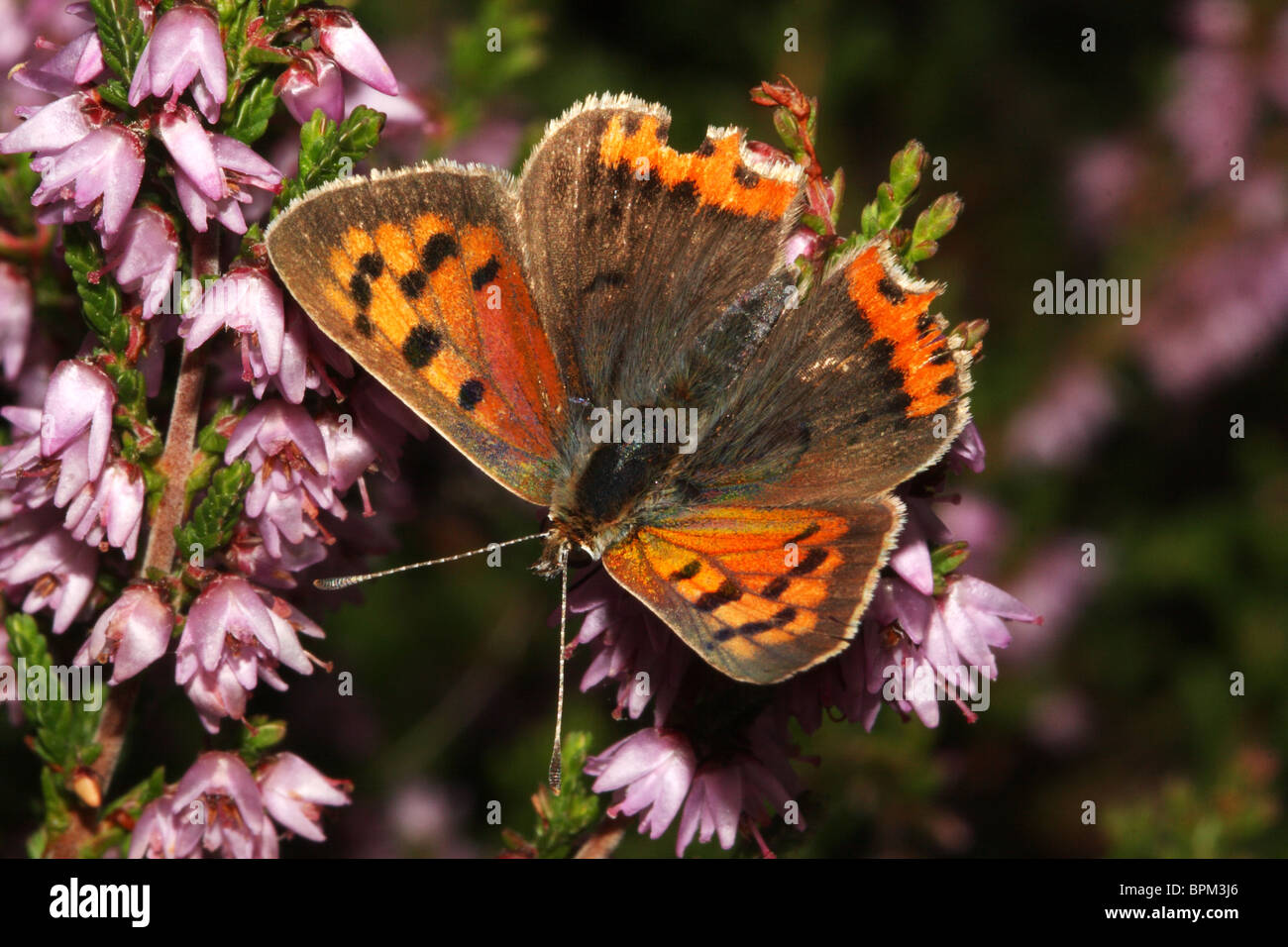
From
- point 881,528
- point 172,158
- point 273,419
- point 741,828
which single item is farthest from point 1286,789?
point 172,158

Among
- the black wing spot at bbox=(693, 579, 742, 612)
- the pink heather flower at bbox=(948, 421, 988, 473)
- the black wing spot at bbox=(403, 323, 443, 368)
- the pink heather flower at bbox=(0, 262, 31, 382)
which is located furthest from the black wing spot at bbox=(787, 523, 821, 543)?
the pink heather flower at bbox=(0, 262, 31, 382)

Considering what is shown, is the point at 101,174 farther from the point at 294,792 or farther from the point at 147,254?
the point at 294,792

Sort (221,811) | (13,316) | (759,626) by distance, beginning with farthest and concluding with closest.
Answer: (13,316) → (221,811) → (759,626)

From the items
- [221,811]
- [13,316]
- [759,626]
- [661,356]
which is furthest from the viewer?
[13,316]

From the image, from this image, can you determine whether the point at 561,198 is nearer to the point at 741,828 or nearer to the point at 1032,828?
the point at 741,828

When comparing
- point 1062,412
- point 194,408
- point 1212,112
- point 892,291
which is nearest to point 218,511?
point 194,408

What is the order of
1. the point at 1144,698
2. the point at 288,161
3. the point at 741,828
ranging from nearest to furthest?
1. the point at 741,828
2. the point at 288,161
3. the point at 1144,698
